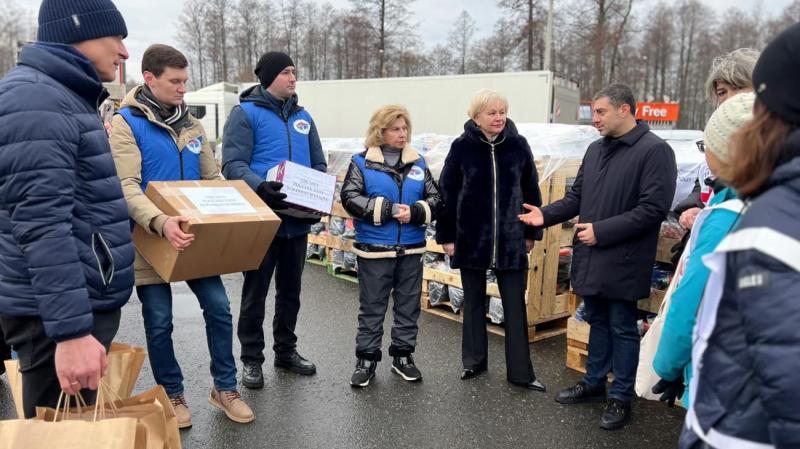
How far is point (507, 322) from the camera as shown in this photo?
13.5 feet

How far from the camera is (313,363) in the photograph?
4.43 metres

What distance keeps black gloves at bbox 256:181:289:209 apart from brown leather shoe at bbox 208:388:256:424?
3.88 feet

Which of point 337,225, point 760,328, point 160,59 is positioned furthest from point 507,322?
point 337,225

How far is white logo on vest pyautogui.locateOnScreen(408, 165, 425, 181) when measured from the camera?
4020 millimetres

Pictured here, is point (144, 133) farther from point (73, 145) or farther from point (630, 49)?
point (630, 49)

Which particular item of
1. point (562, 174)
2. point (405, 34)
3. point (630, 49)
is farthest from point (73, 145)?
point (630, 49)

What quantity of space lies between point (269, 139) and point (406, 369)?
6.07 feet

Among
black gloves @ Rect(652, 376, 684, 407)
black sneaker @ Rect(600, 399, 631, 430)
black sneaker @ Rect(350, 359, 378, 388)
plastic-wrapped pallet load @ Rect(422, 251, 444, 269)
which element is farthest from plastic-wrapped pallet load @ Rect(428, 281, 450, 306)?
black gloves @ Rect(652, 376, 684, 407)

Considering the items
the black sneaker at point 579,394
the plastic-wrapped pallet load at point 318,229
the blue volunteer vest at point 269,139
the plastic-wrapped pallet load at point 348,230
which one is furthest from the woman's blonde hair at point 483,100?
the plastic-wrapped pallet load at point 318,229

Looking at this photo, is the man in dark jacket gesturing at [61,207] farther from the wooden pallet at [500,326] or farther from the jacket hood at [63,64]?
the wooden pallet at [500,326]

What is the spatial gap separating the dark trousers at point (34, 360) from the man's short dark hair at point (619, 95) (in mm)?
3079

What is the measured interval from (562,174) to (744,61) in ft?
5.98

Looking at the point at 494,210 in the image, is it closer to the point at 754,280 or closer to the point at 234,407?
the point at 234,407

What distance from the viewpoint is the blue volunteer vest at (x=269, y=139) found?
3.84 metres
